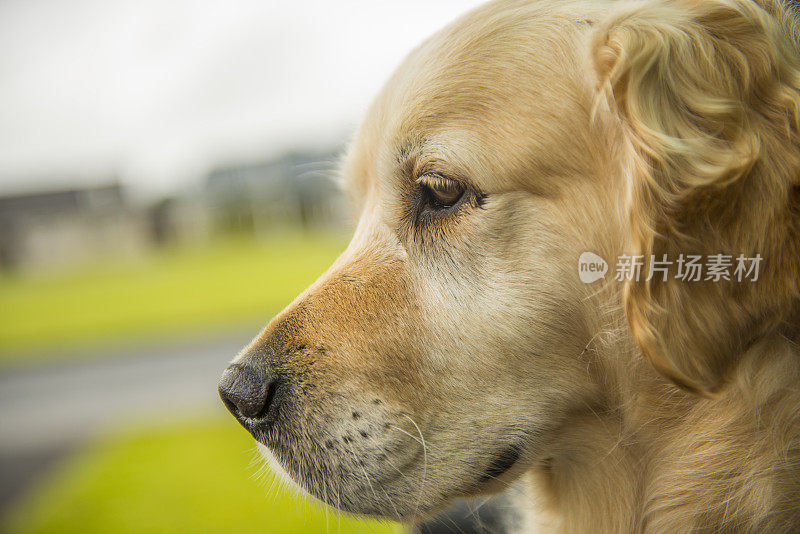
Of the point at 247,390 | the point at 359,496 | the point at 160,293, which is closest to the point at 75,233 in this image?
the point at 160,293

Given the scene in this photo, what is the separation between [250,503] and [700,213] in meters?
4.80

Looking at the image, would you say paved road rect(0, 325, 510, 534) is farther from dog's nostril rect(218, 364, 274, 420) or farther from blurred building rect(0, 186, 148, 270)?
blurred building rect(0, 186, 148, 270)

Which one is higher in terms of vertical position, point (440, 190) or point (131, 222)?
point (440, 190)

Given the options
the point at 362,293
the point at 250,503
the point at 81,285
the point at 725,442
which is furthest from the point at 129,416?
the point at 81,285

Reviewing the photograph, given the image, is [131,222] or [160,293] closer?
[160,293]

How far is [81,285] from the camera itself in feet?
78.9

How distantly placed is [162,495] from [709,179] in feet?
18.1

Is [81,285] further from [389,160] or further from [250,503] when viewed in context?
[389,160]

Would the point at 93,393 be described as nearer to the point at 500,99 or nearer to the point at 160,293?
the point at 500,99

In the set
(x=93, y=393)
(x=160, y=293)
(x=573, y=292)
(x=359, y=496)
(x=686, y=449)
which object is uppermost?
(x=573, y=292)

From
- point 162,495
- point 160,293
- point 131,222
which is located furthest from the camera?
point 131,222

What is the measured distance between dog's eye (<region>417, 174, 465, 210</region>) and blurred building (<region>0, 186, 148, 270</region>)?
95.8 ft

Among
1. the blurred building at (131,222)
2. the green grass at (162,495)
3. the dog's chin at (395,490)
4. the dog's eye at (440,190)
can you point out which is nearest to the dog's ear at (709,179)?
the dog's eye at (440,190)

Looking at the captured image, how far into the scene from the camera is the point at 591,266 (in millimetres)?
1334
